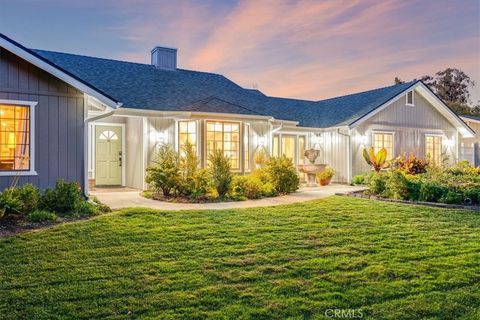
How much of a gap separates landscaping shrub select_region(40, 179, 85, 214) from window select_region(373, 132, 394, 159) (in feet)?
45.1

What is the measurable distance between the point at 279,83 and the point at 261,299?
23230 millimetres

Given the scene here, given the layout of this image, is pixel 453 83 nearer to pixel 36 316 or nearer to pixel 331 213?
pixel 331 213

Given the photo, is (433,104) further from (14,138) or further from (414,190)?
(14,138)

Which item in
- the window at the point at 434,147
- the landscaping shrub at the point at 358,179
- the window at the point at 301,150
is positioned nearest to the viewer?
the landscaping shrub at the point at 358,179

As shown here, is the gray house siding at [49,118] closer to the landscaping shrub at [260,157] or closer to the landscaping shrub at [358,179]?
the landscaping shrub at [260,157]

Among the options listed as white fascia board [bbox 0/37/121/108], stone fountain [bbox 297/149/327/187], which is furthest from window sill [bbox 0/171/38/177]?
stone fountain [bbox 297/149/327/187]

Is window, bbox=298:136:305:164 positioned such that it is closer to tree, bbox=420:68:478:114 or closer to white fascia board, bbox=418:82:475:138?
white fascia board, bbox=418:82:475:138

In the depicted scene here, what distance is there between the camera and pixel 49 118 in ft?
29.9

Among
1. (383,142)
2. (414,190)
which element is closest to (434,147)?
(383,142)

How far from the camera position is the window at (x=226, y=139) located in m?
13.3

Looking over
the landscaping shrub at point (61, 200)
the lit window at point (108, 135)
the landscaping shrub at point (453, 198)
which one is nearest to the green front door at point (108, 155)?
the lit window at point (108, 135)

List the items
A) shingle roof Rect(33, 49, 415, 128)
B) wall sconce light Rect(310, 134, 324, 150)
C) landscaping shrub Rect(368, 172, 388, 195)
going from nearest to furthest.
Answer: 1. landscaping shrub Rect(368, 172, 388, 195)
2. shingle roof Rect(33, 49, 415, 128)
3. wall sconce light Rect(310, 134, 324, 150)

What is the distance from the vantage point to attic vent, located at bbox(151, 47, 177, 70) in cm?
1747

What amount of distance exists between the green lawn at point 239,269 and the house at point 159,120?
318cm
